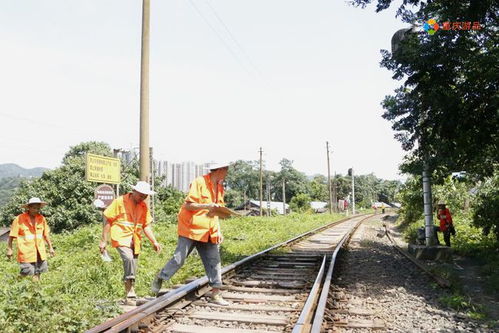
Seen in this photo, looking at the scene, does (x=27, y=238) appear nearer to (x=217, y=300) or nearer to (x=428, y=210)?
(x=217, y=300)

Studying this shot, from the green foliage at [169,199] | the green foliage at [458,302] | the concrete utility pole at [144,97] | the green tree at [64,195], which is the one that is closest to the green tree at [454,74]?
the green foliage at [458,302]

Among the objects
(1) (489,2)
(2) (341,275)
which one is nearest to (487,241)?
(2) (341,275)

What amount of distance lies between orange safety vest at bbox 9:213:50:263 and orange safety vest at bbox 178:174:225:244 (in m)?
2.96

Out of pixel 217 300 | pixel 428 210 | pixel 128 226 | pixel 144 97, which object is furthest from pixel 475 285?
pixel 144 97

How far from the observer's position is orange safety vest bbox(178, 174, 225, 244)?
17.1ft

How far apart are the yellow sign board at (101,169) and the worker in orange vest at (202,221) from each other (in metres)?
7.37

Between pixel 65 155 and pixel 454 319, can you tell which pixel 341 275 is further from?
pixel 65 155

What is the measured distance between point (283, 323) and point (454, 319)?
2223 mm

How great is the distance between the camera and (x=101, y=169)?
12383 mm

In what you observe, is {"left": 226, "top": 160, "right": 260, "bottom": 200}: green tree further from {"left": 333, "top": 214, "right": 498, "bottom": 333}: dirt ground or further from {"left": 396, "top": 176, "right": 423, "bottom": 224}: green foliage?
{"left": 333, "top": 214, "right": 498, "bottom": 333}: dirt ground

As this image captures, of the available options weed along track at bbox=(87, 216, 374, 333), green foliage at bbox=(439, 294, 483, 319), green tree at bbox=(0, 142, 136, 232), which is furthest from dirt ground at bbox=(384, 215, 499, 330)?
green tree at bbox=(0, 142, 136, 232)

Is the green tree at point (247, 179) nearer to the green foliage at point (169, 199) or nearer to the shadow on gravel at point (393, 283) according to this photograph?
the green foliage at point (169, 199)

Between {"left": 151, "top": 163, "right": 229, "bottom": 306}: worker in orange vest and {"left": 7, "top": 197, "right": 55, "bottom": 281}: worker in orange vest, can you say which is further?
{"left": 7, "top": 197, "right": 55, "bottom": 281}: worker in orange vest

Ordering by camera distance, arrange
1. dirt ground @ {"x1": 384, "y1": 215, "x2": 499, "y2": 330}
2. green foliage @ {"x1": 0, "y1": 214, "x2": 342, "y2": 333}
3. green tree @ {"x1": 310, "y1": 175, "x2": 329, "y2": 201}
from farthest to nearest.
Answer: green tree @ {"x1": 310, "y1": 175, "x2": 329, "y2": 201} → dirt ground @ {"x1": 384, "y1": 215, "x2": 499, "y2": 330} → green foliage @ {"x1": 0, "y1": 214, "x2": 342, "y2": 333}
